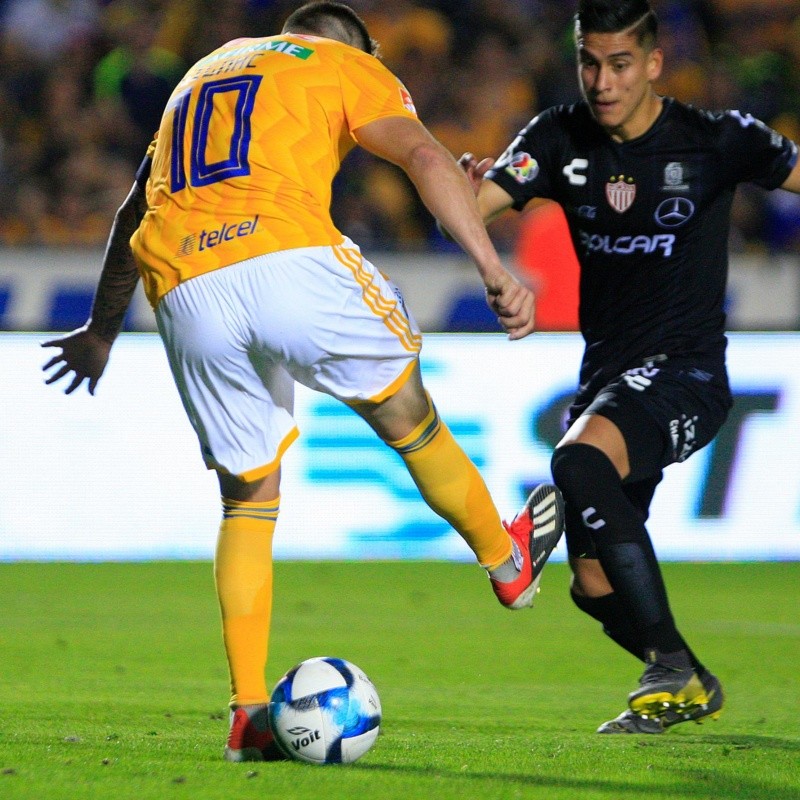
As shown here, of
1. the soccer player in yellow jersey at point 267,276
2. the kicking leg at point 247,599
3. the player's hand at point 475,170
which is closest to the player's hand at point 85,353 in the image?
the soccer player in yellow jersey at point 267,276

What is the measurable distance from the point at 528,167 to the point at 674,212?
49 cm

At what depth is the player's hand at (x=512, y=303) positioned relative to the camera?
3.64 metres

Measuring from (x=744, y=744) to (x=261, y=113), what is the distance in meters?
2.19

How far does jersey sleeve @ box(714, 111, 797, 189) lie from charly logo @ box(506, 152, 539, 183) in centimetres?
59

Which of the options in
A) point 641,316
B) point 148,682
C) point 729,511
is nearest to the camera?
point 641,316

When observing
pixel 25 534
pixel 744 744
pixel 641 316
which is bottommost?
pixel 25 534

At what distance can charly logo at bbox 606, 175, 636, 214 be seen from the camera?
4.66 metres

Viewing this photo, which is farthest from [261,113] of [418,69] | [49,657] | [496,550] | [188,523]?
[418,69]

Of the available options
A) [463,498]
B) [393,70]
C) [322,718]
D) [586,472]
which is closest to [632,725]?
[586,472]

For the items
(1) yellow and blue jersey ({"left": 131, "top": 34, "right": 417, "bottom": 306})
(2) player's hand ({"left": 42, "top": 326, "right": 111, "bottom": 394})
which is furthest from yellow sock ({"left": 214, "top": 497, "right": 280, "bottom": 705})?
(2) player's hand ({"left": 42, "top": 326, "right": 111, "bottom": 394})

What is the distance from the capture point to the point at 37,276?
10516mm

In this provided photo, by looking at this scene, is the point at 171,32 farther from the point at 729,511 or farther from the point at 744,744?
the point at 744,744

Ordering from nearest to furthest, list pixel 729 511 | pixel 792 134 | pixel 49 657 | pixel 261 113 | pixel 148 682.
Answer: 1. pixel 261 113
2. pixel 148 682
3. pixel 49 657
4. pixel 729 511
5. pixel 792 134

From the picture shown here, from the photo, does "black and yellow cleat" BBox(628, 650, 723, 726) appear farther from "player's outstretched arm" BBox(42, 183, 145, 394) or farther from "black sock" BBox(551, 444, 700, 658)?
"player's outstretched arm" BBox(42, 183, 145, 394)
